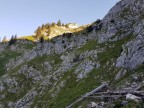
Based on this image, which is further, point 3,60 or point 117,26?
point 3,60

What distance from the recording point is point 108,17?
95125 millimetres

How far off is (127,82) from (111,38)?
3708 centimetres

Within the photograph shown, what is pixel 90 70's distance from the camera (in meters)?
66.1

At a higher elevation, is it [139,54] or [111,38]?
[111,38]

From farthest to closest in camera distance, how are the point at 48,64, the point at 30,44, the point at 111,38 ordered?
the point at 30,44, the point at 48,64, the point at 111,38

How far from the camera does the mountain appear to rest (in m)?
41.2

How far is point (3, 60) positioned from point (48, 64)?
5988cm

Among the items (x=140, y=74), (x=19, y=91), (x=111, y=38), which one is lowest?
(x=19, y=91)

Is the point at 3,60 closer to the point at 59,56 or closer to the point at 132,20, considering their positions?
the point at 59,56

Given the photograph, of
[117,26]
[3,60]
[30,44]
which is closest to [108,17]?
[117,26]

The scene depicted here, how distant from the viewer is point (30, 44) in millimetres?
182625

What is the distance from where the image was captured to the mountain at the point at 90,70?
4123 centimetres

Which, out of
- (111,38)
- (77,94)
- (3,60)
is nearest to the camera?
(77,94)

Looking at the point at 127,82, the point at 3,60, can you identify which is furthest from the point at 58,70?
the point at 3,60
